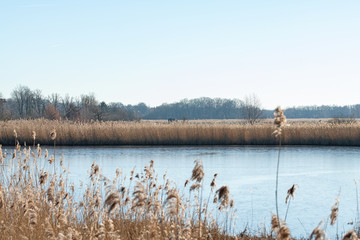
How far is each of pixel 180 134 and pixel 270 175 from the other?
8844 mm

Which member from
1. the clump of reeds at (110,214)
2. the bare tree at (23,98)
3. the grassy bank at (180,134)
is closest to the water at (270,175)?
the grassy bank at (180,134)

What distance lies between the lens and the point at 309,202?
25.8ft

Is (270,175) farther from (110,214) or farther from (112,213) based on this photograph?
(112,213)

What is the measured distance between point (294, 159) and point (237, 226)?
832cm

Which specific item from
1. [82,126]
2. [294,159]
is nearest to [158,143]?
[82,126]

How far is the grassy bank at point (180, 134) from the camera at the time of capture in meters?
19.1

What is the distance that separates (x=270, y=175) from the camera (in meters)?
11.0

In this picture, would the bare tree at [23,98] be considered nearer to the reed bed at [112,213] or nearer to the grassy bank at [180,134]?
the grassy bank at [180,134]

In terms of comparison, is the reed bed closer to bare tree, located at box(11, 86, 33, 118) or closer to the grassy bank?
the grassy bank

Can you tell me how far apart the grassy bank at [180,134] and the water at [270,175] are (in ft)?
3.46

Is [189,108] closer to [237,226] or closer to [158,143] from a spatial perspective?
[158,143]

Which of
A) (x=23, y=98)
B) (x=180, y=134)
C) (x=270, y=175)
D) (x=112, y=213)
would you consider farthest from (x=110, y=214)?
(x=23, y=98)

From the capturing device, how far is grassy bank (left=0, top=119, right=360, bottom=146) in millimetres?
19094

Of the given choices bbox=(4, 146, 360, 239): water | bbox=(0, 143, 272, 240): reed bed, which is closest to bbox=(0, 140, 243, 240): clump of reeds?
bbox=(0, 143, 272, 240): reed bed
